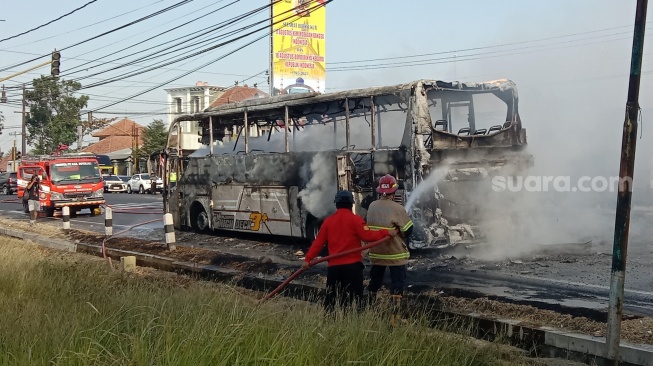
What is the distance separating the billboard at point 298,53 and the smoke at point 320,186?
22388 mm

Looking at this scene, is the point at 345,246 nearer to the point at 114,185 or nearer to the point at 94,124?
the point at 114,185

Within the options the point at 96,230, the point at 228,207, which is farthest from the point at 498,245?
the point at 96,230

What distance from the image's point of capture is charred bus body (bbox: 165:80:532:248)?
1181 cm

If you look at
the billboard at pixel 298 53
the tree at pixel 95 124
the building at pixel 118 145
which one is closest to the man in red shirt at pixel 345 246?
the billboard at pixel 298 53

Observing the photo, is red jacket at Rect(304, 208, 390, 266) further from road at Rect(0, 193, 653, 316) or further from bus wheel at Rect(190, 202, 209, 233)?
bus wheel at Rect(190, 202, 209, 233)

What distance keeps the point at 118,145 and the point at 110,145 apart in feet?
3.08

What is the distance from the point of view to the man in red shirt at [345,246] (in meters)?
6.93

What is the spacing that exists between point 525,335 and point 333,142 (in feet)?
24.1

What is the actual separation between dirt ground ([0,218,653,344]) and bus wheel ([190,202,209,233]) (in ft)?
1.26

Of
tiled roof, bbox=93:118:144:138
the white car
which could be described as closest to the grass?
the white car

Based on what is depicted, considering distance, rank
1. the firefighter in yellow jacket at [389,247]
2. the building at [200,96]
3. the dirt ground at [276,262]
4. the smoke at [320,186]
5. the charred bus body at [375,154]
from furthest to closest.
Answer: the building at [200,96] → the smoke at [320,186] → the charred bus body at [375,154] → the firefighter in yellow jacket at [389,247] → the dirt ground at [276,262]

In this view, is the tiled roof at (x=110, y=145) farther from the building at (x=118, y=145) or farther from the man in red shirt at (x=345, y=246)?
the man in red shirt at (x=345, y=246)

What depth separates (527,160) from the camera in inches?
513

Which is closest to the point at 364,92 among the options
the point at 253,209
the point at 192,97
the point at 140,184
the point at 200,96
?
the point at 253,209
